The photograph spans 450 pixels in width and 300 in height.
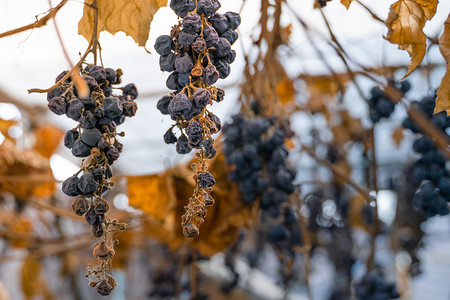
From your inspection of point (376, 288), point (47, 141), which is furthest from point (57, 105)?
point (47, 141)

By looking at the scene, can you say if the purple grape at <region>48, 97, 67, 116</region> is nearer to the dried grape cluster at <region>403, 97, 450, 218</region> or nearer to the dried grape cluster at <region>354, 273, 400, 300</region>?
the dried grape cluster at <region>403, 97, 450, 218</region>

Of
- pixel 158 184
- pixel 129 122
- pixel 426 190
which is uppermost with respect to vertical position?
pixel 129 122

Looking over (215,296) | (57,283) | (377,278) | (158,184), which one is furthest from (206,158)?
(57,283)

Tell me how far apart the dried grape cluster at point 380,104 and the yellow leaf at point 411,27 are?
40 cm

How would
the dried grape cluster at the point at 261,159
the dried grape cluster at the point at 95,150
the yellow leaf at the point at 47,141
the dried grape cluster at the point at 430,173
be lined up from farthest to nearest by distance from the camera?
the yellow leaf at the point at 47,141, the dried grape cluster at the point at 261,159, the dried grape cluster at the point at 430,173, the dried grape cluster at the point at 95,150

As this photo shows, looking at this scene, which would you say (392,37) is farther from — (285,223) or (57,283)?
(57,283)

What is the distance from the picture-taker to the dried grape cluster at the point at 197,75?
0.56 metres

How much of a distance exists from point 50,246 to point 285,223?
3.52 feet

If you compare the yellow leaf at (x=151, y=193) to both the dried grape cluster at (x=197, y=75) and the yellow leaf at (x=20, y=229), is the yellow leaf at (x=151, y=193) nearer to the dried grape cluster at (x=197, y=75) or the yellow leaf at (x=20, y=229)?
the dried grape cluster at (x=197, y=75)

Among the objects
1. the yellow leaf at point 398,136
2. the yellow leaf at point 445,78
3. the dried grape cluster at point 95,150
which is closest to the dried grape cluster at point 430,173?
the yellow leaf at point 445,78

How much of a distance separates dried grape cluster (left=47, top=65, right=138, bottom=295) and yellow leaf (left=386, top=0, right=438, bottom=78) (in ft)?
1.24

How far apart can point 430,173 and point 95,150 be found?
2.13 feet

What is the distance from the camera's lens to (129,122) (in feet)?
13.6

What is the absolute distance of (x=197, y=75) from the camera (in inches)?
22.4
